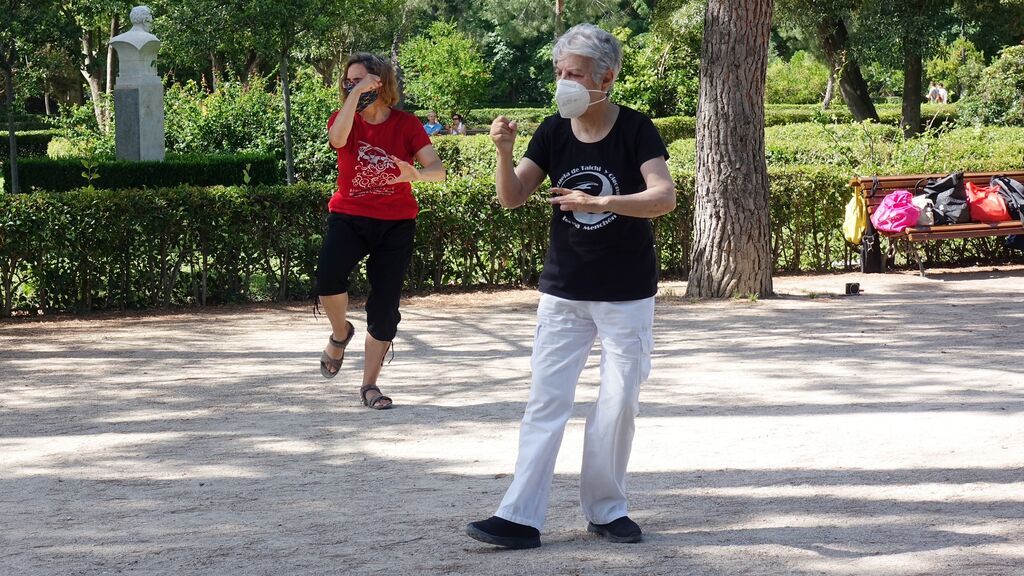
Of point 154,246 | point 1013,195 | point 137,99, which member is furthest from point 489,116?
point 154,246

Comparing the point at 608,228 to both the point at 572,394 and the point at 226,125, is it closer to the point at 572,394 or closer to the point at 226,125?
the point at 572,394

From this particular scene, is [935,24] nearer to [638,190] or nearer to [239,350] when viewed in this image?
[239,350]

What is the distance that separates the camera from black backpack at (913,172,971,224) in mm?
11117

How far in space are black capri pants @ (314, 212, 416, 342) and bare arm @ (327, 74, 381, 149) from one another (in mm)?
400

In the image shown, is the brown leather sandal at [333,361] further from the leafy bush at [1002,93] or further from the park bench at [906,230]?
the leafy bush at [1002,93]

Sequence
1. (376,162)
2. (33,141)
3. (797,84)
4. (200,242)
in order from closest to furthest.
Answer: (376,162)
(200,242)
(33,141)
(797,84)

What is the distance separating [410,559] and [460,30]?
5764cm

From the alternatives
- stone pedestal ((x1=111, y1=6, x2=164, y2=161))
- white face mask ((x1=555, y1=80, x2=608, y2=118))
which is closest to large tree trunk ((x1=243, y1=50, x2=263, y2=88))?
stone pedestal ((x1=111, y1=6, x2=164, y2=161))

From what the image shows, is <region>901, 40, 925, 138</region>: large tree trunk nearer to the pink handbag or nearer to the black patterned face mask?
the pink handbag

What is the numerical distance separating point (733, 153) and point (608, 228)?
6325mm

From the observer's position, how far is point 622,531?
3805 millimetres

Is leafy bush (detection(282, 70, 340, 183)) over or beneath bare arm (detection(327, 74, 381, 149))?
over

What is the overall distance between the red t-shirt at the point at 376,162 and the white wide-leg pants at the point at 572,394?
2.15 metres

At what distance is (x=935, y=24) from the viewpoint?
27234 millimetres
